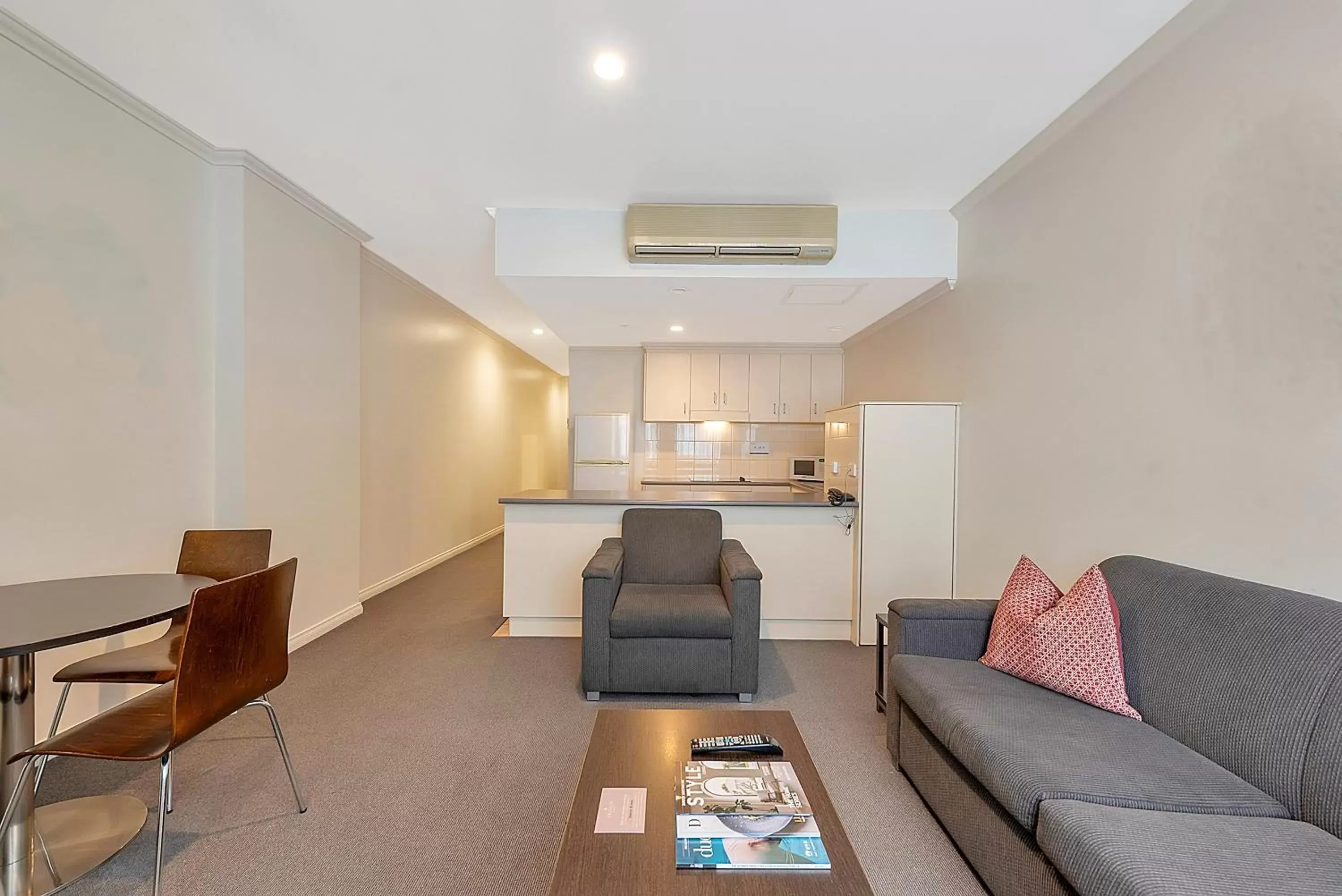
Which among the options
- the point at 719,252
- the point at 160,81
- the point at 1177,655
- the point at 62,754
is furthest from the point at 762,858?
the point at 160,81

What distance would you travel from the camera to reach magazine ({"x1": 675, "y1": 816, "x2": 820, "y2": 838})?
4.21 ft

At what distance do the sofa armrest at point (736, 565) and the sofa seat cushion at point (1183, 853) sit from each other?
5.20 feet

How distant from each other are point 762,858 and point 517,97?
2.74 m

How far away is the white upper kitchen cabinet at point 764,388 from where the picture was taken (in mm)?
6355

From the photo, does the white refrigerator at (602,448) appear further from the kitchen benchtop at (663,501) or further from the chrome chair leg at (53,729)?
the chrome chair leg at (53,729)

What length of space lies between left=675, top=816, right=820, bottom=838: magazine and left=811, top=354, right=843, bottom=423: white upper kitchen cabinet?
5329mm

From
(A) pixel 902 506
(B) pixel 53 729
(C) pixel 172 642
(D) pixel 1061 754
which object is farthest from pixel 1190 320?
(B) pixel 53 729

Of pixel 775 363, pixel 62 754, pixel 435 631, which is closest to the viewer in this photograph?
pixel 62 754

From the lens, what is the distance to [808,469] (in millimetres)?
6344

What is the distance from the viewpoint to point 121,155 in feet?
8.20

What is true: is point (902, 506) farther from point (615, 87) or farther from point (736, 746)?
point (615, 87)

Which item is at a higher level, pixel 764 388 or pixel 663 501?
pixel 764 388

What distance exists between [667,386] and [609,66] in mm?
4285

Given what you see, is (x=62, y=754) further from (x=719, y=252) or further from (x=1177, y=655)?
(x=719, y=252)
